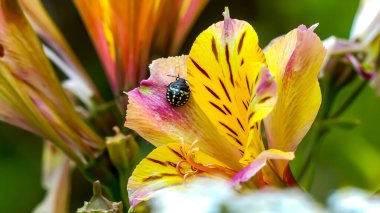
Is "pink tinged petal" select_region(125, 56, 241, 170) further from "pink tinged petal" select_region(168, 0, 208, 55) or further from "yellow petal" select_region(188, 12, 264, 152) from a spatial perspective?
"pink tinged petal" select_region(168, 0, 208, 55)

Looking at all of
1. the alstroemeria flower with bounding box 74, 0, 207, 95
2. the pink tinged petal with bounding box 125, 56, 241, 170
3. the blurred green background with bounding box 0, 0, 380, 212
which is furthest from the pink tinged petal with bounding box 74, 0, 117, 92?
the blurred green background with bounding box 0, 0, 380, 212

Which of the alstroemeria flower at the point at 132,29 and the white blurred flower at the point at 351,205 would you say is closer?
the white blurred flower at the point at 351,205

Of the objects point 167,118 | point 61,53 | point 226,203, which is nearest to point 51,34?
point 61,53

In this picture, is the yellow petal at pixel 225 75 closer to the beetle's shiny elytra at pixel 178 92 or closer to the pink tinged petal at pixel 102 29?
the beetle's shiny elytra at pixel 178 92

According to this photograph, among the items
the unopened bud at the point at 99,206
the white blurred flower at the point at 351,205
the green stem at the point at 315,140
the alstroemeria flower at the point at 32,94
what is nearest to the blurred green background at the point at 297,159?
the green stem at the point at 315,140

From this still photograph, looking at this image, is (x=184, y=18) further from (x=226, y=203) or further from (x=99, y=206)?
(x=226, y=203)

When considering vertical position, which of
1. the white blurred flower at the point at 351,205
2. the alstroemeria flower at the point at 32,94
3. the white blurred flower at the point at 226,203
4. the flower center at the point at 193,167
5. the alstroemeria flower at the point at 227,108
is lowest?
the white blurred flower at the point at 351,205
